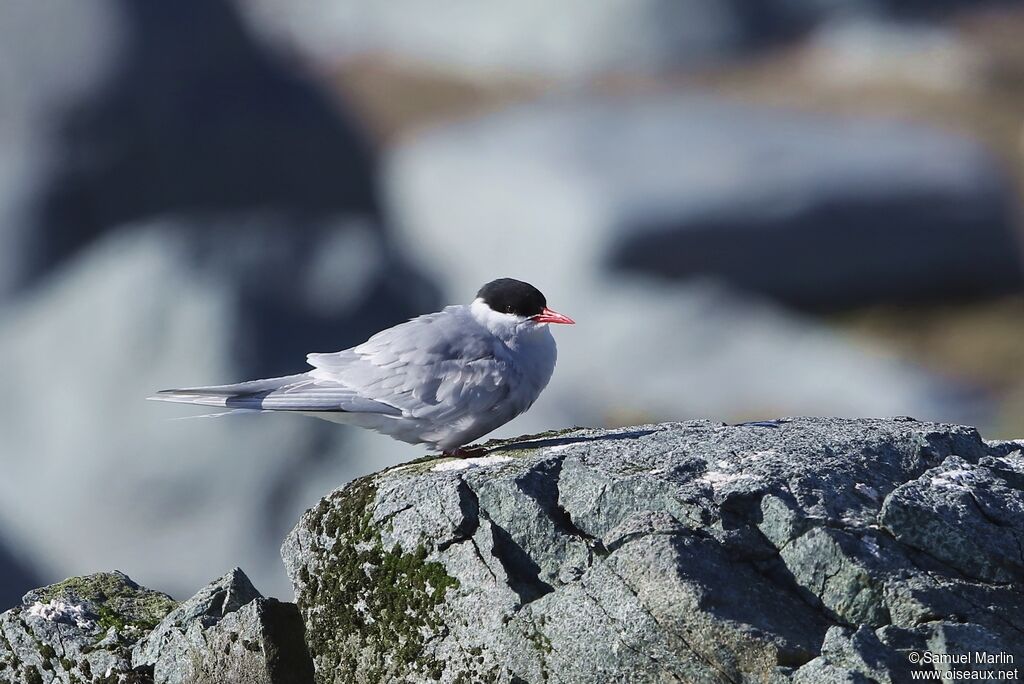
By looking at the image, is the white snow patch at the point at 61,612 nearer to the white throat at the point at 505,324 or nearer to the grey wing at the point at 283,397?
the grey wing at the point at 283,397

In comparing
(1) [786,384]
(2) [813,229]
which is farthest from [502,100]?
(1) [786,384]

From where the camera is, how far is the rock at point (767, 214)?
22406mm

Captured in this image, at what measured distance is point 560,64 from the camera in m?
31.1

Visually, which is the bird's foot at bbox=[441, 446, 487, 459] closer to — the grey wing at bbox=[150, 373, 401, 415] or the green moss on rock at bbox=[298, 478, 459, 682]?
the grey wing at bbox=[150, 373, 401, 415]

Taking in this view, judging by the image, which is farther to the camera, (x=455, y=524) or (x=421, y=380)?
(x=421, y=380)

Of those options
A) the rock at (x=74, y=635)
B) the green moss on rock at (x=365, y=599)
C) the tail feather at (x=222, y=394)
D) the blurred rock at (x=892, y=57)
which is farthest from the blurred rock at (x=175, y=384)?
the blurred rock at (x=892, y=57)

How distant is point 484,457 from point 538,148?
20623mm

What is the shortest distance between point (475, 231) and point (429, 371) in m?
19.2

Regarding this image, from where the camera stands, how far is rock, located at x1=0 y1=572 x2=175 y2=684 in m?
5.27

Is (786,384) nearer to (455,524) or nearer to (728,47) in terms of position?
(728,47)

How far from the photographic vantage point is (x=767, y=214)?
22.6 m

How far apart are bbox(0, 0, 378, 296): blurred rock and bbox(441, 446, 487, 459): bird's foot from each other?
13.1m

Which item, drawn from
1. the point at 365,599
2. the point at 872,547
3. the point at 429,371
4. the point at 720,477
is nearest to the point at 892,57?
the point at 429,371

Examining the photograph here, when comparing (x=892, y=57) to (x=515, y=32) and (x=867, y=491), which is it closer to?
(x=515, y=32)
